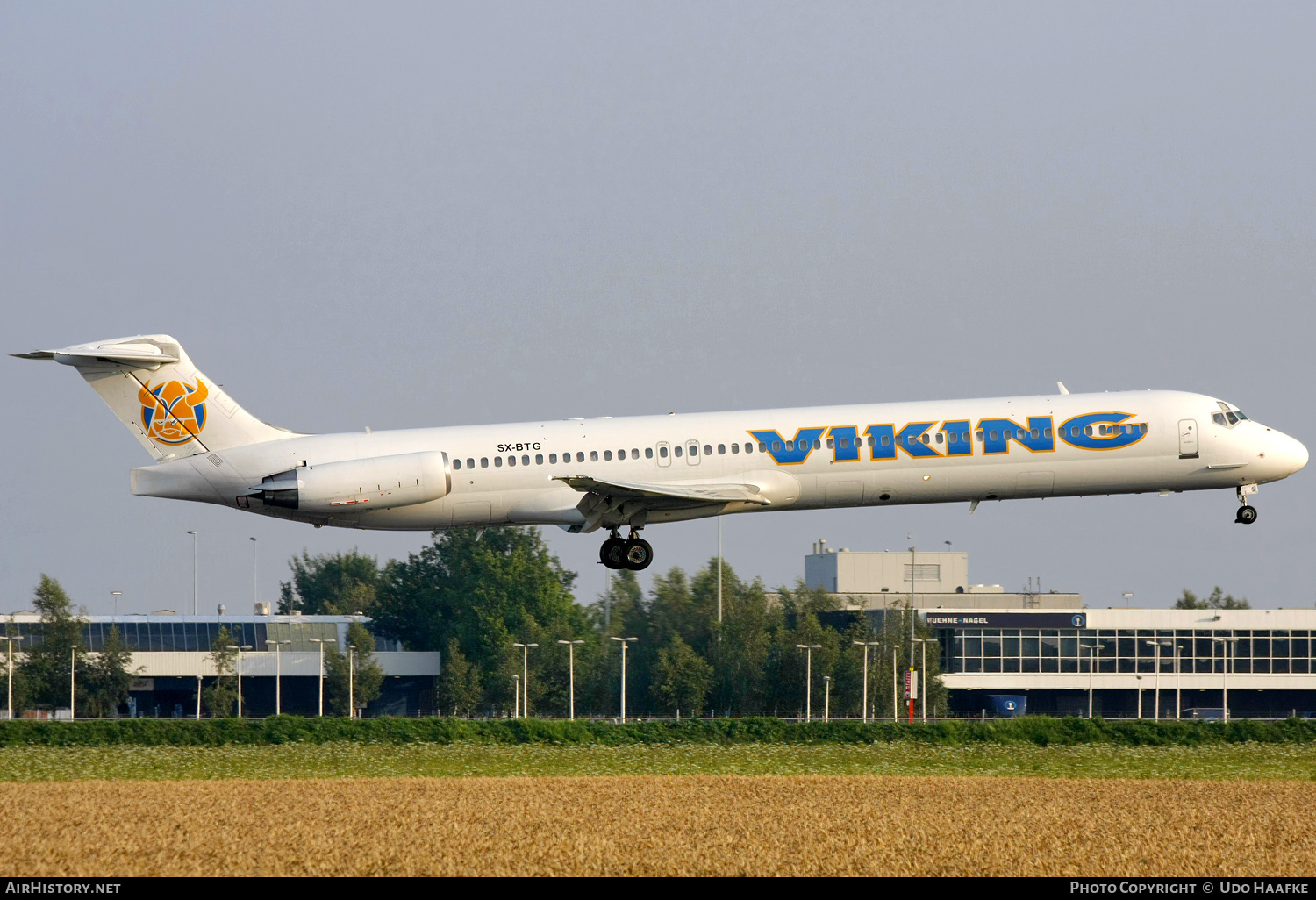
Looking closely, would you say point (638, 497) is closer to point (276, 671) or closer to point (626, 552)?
point (626, 552)

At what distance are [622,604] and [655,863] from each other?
70965mm

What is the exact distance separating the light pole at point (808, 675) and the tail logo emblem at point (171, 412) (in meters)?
42.1

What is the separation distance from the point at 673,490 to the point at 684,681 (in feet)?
140

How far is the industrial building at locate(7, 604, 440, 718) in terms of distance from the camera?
292ft

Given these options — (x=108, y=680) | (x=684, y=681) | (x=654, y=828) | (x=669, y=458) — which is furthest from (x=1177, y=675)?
(x=654, y=828)

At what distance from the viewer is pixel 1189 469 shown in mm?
34750

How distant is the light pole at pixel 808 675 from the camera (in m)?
73.4

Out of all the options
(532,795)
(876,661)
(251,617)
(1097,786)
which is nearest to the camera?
(532,795)

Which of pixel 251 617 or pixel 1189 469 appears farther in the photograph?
pixel 251 617

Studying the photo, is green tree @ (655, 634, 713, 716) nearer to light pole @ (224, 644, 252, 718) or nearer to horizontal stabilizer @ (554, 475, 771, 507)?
light pole @ (224, 644, 252, 718)

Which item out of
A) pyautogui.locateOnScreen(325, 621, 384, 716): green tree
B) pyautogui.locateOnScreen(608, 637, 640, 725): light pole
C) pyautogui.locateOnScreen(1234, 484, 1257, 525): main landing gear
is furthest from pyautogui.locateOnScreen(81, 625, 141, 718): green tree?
pyautogui.locateOnScreen(1234, 484, 1257, 525): main landing gear

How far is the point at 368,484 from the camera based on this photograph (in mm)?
33688

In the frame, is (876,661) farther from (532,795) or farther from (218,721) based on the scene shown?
(532,795)

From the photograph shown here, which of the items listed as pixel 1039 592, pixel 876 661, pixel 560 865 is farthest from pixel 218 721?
pixel 1039 592
